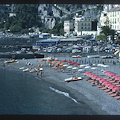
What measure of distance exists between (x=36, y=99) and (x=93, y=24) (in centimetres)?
2879

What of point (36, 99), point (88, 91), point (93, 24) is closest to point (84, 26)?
point (93, 24)

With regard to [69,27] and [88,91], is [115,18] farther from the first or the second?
[88,91]

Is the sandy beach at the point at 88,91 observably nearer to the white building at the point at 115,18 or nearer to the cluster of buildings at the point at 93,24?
the white building at the point at 115,18

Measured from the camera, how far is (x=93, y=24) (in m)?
39.2

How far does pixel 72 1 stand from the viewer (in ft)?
18.2

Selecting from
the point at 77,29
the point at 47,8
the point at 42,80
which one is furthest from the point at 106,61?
the point at 47,8

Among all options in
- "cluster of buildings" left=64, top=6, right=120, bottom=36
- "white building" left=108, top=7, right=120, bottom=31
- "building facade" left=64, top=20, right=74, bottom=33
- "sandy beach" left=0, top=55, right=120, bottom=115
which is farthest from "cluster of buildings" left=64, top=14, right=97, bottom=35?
"sandy beach" left=0, top=55, right=120, bottom=115

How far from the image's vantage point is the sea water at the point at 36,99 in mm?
9570

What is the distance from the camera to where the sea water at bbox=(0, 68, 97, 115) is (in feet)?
31.4

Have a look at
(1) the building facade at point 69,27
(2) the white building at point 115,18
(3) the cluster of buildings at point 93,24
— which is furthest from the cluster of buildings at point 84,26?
(2) the white building at point 115,18

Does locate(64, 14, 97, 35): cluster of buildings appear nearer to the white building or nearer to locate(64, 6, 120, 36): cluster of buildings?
locate(64, 6, 120, 36): cluster of buildings

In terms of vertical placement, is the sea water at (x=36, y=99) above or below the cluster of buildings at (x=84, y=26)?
below

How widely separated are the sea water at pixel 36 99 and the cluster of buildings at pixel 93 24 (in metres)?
16.4

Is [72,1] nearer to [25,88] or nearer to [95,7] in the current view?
[25,88]
